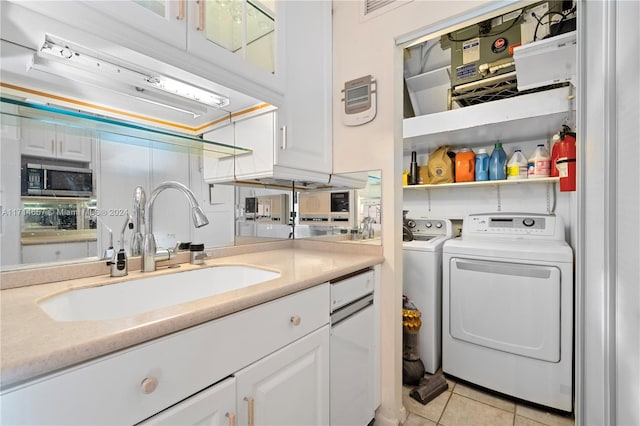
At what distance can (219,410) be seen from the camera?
0.74 m

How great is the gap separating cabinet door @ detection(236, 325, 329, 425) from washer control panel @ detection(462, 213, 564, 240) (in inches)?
68.2

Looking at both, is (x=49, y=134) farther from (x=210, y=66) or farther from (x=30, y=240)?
(x=210, y=66)

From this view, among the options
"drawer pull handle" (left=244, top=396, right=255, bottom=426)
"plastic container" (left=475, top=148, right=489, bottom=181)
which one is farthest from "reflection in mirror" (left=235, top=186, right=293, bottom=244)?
"plastic container" (left=475, top=148, right=489, bottom=181)

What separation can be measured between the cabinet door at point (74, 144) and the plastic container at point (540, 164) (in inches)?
108

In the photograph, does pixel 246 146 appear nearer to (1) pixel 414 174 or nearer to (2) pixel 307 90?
(2) pixel 307 90

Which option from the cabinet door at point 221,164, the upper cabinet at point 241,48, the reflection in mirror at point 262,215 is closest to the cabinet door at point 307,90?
the upper cabinet at point 241,48

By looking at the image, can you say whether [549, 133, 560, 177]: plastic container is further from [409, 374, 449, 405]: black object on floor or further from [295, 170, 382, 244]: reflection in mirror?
[409, 374, 449, 405]: black object on floor

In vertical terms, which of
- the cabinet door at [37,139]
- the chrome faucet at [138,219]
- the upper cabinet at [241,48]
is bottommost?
the chrome faucet at [138,219]

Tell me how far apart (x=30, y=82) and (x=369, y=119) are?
145cm

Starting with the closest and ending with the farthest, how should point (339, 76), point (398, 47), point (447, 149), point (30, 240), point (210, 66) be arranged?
point (30, 240)
point (210, 66)
point (398, 47)
point (339, 76)
point (447, 149)

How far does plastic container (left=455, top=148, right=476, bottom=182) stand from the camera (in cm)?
241

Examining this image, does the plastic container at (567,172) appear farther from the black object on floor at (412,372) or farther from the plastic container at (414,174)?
the black object on floor at (412,372)

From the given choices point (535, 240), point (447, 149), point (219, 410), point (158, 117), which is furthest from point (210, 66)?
point (535, 240)

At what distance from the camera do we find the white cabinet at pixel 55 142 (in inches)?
38.1
